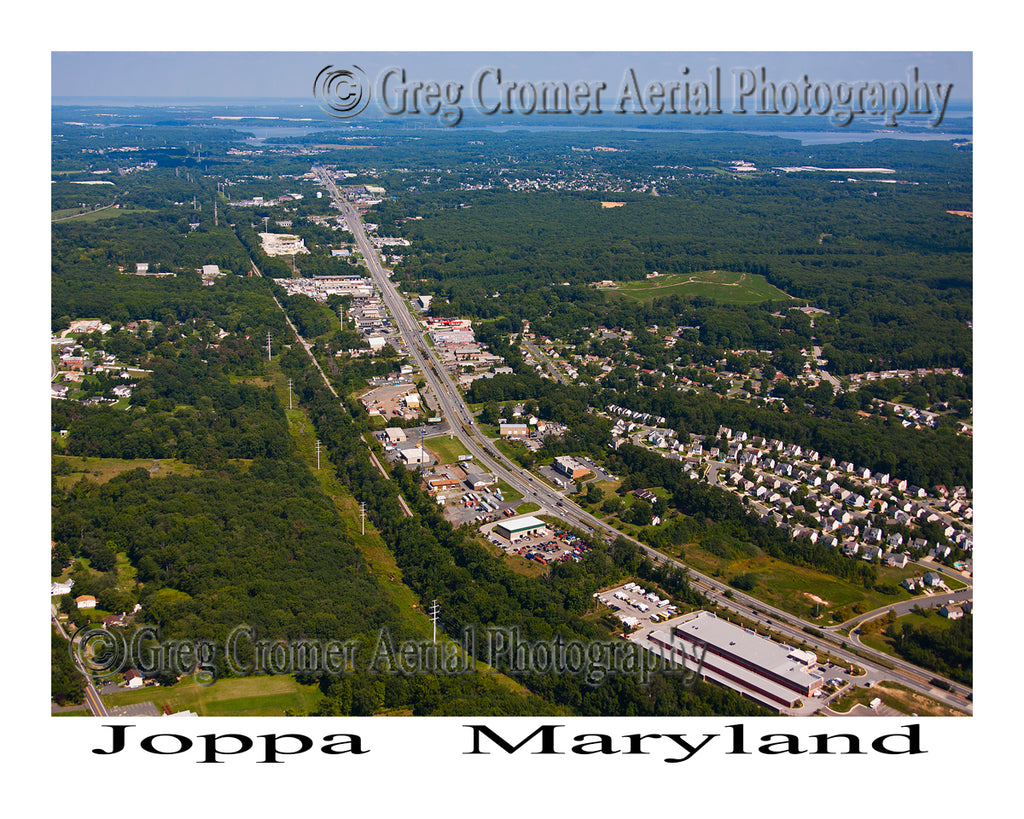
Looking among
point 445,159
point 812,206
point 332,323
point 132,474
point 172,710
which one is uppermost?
point 445,159

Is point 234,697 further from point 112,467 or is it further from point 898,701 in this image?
point 112,467

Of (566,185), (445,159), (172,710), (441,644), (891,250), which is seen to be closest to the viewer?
(172,710)

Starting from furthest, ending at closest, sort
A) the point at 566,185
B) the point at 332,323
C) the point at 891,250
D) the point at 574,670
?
1. the point at 566,185
2. the point at 891,250
3. the point at 332,323
4. the point at 574,670

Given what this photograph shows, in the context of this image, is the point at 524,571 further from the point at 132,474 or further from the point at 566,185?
the point at 566,185

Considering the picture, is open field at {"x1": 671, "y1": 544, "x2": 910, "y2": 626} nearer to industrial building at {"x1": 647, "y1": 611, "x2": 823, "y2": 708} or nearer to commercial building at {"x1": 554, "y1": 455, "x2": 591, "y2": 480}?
industrial building at {"x1": 647, "y1": 611, "x2": 823, "y2": 708}

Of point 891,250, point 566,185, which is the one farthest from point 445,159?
point 891,250
